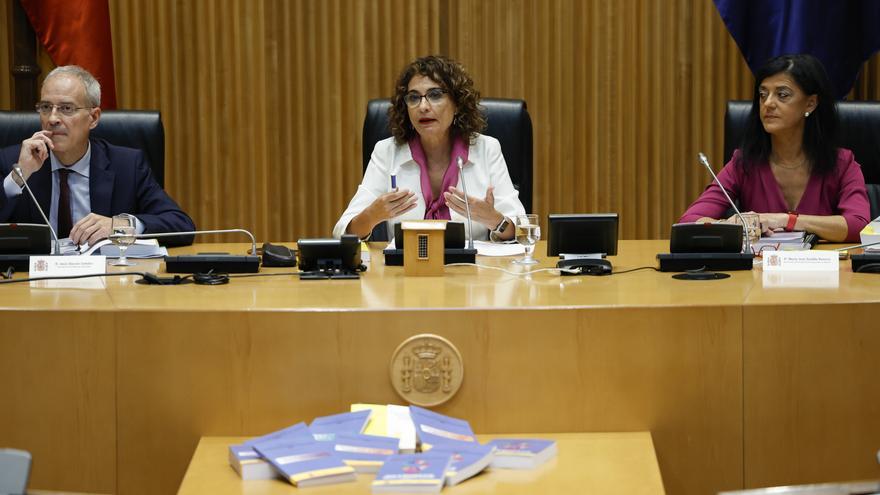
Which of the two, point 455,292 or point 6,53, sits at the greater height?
point 6,53

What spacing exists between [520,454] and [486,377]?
251mm

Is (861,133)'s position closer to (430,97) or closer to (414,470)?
(430,97)

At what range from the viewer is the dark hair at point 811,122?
324cm

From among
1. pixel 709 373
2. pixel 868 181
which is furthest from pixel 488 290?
pixel 868 181

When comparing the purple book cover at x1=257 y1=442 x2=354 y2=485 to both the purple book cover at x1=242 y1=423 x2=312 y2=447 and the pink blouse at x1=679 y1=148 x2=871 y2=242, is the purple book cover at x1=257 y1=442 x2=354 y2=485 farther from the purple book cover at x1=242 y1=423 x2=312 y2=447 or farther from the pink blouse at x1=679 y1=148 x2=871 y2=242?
the pink blouse at x1=679 y1=148 x2=871 y2=242

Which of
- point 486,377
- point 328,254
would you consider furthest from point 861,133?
point 486,377

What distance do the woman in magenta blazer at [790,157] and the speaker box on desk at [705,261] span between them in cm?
77

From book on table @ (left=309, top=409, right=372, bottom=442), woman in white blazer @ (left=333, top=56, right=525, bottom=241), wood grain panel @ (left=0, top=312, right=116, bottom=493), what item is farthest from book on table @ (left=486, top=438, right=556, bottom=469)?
woman in white blazer @ (left=333, top=56, right=525, bottom=241)

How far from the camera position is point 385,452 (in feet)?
5.17

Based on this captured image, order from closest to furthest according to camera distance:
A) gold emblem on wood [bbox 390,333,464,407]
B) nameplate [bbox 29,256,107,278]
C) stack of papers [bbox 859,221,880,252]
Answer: gold emblem on wood [bbox 390,333,464,407] → nameplate [bbox 29,256,107,278] → stack of papers [bbox 859,221,880,252]

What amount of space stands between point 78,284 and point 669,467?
1.28 m

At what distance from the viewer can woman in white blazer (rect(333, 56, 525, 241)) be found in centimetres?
332

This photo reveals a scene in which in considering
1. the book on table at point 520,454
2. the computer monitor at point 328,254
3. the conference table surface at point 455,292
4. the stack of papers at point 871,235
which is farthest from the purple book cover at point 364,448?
the stack of papers at point 871,235

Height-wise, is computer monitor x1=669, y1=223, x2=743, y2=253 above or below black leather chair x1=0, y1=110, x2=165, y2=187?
below
